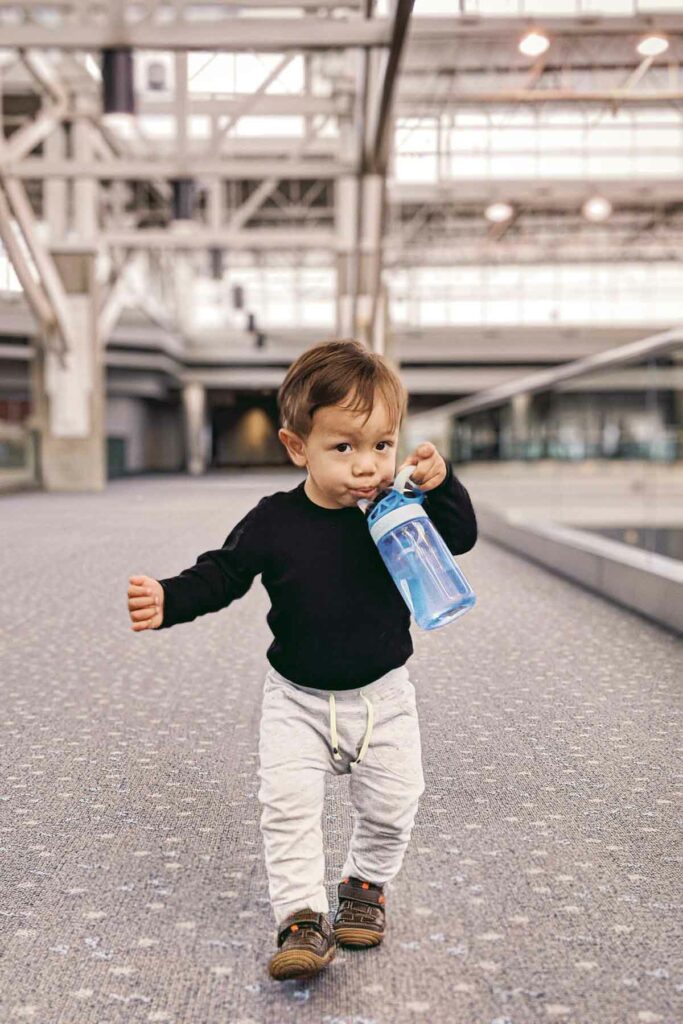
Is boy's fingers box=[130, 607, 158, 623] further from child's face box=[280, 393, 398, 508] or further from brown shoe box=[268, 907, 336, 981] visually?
brown shoe box=[268, 907, 336, 981]

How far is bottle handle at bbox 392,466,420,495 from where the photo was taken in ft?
6.98

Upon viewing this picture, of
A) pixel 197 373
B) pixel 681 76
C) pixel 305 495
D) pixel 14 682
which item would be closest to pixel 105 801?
pixel 305 495

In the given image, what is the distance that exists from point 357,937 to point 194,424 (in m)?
39.8

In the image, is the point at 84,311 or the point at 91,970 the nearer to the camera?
Result: the point at 91,970

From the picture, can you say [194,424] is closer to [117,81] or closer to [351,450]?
[117,81]

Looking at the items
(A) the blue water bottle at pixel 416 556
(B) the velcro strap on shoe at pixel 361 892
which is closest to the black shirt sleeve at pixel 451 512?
(A) the blue water bottle at pixel 416 556

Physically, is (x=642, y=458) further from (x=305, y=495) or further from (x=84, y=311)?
(x=84, y=311)

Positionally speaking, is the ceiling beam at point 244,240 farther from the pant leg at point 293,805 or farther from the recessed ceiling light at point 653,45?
the pant leg at point 293,805

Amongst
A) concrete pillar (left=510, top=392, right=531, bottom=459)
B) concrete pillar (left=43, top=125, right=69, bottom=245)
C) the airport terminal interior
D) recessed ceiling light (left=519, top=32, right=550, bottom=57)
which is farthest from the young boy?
concrete pillar (left=43, top=125, right=69, bottom=245)

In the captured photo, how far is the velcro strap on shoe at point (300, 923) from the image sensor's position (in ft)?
6.68

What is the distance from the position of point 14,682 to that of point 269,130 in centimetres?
2276

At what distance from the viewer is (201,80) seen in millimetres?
21391

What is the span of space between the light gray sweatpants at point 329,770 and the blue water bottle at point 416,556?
8.0 inches

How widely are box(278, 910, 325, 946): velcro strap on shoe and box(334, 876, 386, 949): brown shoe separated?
0.10 m
